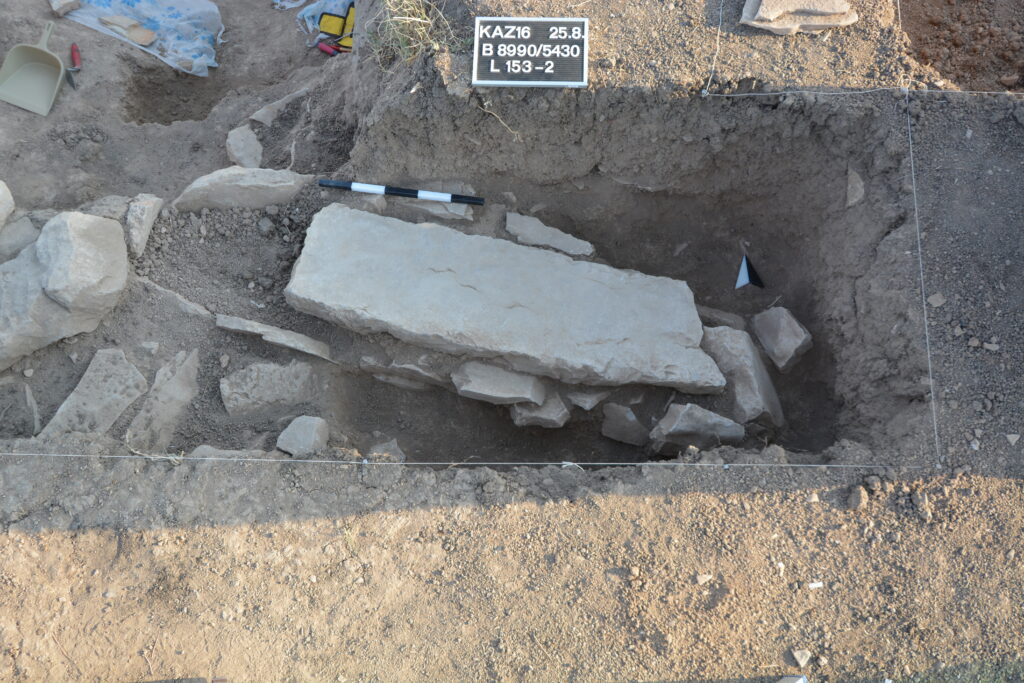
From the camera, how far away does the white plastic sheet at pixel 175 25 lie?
15.8 ft

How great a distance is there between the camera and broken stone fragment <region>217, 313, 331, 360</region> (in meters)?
3.29

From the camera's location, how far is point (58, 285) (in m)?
3.09

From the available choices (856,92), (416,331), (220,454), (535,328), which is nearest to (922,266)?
(856,92)

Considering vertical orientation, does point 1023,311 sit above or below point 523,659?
above

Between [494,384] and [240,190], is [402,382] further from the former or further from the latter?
[240,190]

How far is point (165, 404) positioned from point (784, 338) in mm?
3012

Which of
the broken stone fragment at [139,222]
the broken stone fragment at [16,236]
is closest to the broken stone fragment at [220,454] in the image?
the broken stone fragment at [139,222]

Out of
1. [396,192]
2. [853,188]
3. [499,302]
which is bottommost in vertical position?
[499,302]

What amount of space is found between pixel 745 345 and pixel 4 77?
15.3 feet

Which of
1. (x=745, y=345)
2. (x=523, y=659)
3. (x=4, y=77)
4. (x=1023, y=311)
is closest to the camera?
(x=523, y=659)

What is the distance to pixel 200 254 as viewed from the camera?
354 cm

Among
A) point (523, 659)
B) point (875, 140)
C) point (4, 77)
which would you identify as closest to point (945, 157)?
point (875, 140)

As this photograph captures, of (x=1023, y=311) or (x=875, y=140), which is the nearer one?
(x=1023, y=311)

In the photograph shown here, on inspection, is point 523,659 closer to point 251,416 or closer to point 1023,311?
point 251,416
